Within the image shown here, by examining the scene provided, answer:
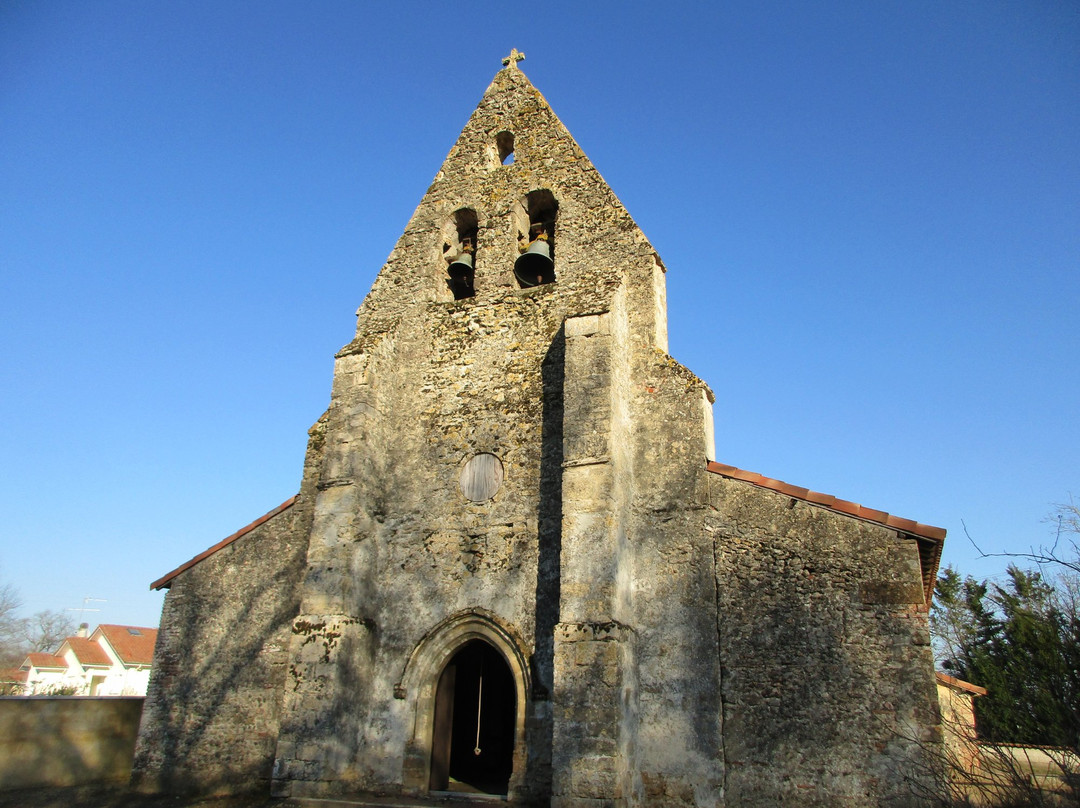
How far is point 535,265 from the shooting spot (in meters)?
12.1

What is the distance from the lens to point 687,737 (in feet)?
27.8

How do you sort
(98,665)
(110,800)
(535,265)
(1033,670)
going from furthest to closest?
(98,665) < (535,265) < (110,800) < (1033,670)

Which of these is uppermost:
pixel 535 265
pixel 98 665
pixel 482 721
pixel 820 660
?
pixel 535 265

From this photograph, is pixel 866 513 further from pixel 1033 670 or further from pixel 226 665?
pixel 226 665

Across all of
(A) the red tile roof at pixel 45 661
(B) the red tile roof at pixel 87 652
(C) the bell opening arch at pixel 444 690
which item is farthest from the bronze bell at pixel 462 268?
(A) the red tile roof at pixel 45 661

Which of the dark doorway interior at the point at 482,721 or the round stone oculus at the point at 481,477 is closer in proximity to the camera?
the round stone oculus at the point at 481,477

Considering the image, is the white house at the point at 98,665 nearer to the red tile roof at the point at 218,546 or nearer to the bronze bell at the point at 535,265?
the red tile roof at the point at 218,546

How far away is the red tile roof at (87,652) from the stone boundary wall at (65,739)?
45.5m

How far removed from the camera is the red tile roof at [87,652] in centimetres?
5028

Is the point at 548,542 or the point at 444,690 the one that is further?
the point at 444,690

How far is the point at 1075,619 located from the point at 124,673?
57.3m

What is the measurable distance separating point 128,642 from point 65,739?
47.3m

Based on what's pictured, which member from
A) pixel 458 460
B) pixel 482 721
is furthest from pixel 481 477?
pixel 482 721

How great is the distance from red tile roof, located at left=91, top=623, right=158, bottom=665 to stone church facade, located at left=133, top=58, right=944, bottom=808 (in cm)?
4566
